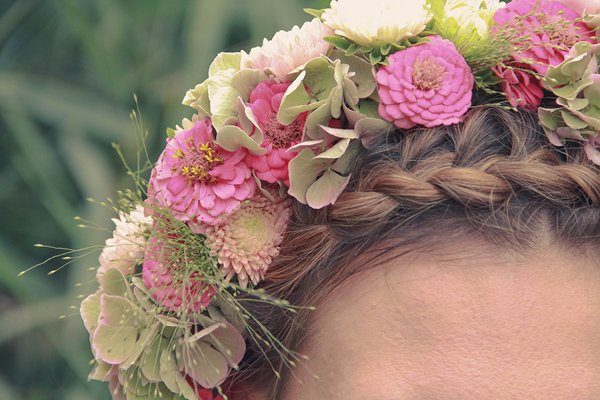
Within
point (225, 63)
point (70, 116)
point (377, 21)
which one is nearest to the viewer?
point (377, 21)

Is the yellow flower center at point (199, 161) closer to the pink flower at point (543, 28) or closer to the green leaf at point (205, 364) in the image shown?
the green leaf at point (205, 364)

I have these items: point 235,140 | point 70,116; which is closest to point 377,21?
point 235,140

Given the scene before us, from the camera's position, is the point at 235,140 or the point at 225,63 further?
the point at 225,63

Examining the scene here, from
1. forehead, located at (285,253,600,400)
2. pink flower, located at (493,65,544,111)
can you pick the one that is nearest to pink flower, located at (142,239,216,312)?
forehead, located at (285,253,600,400)

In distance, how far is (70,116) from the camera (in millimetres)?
3240

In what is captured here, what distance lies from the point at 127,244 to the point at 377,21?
0.54 m

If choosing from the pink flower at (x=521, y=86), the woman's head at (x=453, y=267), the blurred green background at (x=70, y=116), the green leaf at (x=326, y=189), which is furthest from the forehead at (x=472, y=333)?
the blurred green background at (x=70, y=116)

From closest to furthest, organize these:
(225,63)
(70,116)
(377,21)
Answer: (377,21)
(225,63)
(70,116)

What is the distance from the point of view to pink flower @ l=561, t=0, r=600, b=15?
1598mm

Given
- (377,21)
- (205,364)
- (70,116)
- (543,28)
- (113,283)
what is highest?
(377,21)

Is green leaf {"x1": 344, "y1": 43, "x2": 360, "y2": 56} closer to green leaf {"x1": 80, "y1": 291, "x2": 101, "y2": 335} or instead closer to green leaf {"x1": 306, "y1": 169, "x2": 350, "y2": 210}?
green leaf {"x1": 306, "y1": 169, "x2": 350, "y2": 210}

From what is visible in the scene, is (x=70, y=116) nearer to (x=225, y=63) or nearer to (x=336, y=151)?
(x=225, y=63)

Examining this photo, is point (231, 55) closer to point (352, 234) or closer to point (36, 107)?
point (352, 234)

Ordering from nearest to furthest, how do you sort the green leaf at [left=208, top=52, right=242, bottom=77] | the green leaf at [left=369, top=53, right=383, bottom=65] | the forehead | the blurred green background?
1. the forehead
2. the green leaf at [left=369, top=53, right=383, bottom=65]
3. the green leaf at [left=208, top=52, right=242, bottom=77]
4. the blurred green background
